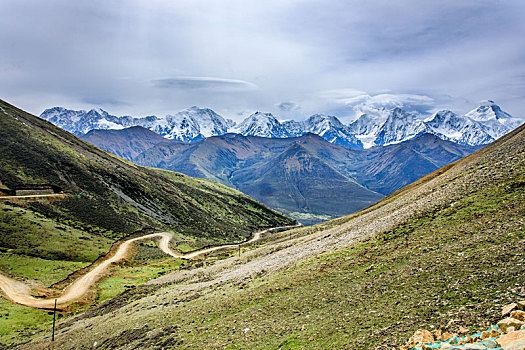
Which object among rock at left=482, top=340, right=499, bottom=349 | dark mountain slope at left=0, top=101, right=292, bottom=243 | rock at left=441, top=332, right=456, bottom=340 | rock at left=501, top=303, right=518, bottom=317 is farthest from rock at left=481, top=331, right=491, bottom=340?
dark mountain slope at left=0, top=101, right=292, bottom=243

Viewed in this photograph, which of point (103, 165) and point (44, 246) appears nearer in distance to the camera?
point (44, 246)

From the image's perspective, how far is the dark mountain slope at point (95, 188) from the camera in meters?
103

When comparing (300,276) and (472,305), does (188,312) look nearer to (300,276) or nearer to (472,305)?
(300,276)

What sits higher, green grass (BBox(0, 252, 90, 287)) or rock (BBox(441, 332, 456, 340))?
rock (BBox(441, 332, 456, 340))

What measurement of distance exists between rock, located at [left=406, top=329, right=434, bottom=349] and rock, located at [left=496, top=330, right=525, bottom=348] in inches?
125

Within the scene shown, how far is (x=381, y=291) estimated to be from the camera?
828 inches

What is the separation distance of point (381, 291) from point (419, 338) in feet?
25.1

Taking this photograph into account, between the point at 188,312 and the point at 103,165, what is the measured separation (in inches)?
5572

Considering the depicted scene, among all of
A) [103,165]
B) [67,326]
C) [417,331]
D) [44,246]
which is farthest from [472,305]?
[103,165]

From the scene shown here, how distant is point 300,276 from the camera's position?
29641mm

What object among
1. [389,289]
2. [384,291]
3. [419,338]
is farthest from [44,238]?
[419,338]

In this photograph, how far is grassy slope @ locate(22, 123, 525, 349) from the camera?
1642cm

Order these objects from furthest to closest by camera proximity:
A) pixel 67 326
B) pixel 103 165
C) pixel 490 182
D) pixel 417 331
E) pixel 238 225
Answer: pixel 238 225, pixel 103 165, pixel 67 326, pixel 490 182, pixel 417 331

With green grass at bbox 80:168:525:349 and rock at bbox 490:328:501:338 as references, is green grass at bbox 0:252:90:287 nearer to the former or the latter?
green grass at bbox 80:168:525:349
